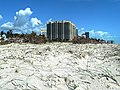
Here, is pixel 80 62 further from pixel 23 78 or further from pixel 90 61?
pixel 23 78

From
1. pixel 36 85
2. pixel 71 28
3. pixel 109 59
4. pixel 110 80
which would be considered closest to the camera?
pixel 36 85

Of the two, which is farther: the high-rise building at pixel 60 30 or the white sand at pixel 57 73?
the high-rise building at pixel 60 30

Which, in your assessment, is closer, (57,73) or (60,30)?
(57,73)

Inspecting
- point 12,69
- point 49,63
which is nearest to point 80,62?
point 49,63

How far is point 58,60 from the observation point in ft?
34.3

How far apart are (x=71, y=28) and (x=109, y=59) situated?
210ft

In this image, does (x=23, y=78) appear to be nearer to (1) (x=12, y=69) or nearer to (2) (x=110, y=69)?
(1) (x=12, y=69)

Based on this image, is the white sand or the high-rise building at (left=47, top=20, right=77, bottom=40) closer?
the white sand

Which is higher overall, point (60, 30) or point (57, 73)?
point (60, 30)

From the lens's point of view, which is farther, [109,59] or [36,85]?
[109,59]

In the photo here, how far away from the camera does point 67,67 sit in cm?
941

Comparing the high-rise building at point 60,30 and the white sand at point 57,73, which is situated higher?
the high-rise building at point 60,30

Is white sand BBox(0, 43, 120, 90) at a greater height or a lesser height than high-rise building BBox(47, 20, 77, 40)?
lesser

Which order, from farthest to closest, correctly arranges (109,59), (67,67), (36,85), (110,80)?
1. (109,59)
2. (67,67)
3. (110,80)
4. (36,85)
